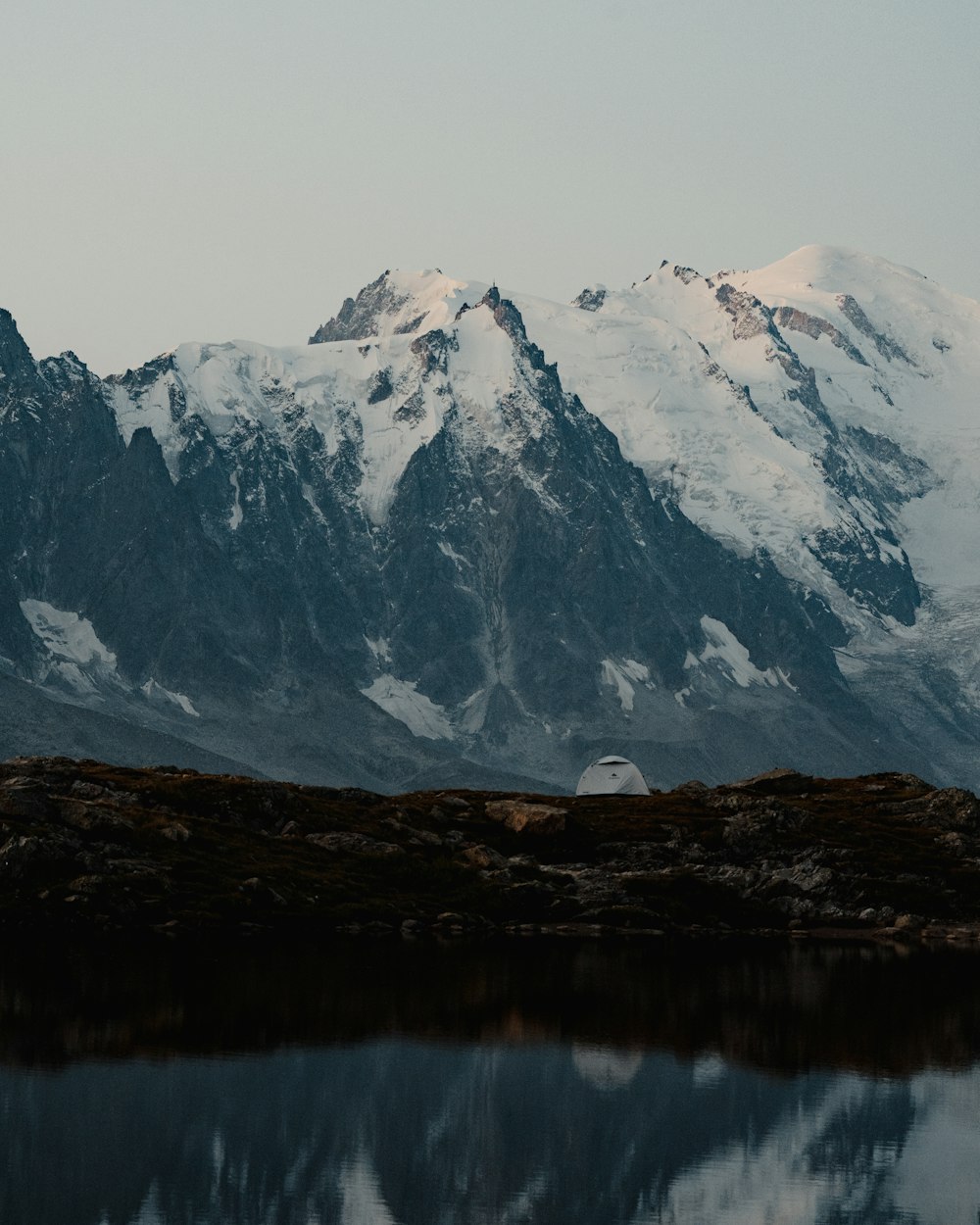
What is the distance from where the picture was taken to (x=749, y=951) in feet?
447

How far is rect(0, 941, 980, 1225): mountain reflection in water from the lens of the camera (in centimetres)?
6506

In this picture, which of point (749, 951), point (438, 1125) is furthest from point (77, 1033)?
point (749, 951)

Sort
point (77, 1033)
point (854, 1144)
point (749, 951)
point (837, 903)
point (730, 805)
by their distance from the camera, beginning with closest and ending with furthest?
point (854, 1144) < point (77, 1033) < point (749, 951) < point (837, 903) < point (730, 805)

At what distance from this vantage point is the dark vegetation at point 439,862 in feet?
427

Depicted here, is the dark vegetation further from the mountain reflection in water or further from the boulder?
the mountain reflection in water

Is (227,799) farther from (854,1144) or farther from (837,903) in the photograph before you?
(854,1144)

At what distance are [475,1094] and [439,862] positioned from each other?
69.1 meters

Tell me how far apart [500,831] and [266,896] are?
36139 millimetres

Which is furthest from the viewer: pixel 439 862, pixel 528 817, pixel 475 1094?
pixel 528 817

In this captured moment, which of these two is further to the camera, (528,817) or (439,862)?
(528,817)

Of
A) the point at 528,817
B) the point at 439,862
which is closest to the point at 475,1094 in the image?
the point at 439,862

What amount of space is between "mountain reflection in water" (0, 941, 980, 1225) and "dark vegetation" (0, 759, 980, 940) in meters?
14.1

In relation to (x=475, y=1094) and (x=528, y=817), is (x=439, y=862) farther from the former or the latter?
(x=475, y=1094)

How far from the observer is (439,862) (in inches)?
5930
